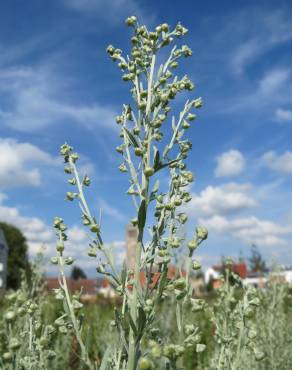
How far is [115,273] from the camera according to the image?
7.42 ft

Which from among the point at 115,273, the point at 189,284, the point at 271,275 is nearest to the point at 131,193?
the point at 115,273

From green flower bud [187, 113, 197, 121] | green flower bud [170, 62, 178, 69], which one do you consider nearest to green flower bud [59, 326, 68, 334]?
green flower bud [187, 113, 197, 121]

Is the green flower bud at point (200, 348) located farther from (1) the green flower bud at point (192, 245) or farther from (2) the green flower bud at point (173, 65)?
(2) the green flower bud at point (173, 65)

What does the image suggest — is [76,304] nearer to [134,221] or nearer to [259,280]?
[134,221]

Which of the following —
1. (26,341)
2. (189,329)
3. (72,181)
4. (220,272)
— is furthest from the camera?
(220,272)

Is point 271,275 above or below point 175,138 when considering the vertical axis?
below

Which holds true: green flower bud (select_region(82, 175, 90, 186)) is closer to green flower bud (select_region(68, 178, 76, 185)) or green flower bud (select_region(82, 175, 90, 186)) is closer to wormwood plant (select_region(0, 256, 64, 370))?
green flower bud (select_region(68, 178, 76, 185))

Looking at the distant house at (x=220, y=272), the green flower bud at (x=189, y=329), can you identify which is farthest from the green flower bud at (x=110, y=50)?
the distant house at (x=220, y=272)

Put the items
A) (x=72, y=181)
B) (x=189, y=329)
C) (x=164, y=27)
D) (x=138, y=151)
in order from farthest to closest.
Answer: (x=164, y=27), (x=72, y=181), (x=138, y=151), (x=189, y=329)

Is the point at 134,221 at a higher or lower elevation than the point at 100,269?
higher

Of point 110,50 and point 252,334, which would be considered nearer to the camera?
point 252,334

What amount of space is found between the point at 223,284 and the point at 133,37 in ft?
8.71

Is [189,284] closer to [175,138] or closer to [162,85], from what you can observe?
[175,138]

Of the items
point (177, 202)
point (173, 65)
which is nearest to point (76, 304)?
point (177, 202)
